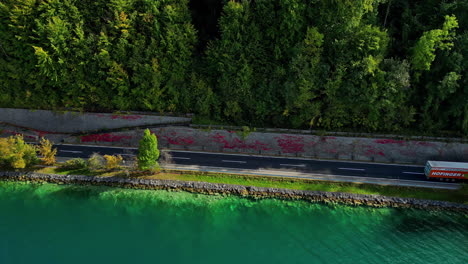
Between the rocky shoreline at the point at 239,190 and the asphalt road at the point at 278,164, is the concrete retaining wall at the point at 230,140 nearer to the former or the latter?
the asphalt road at the point at 278,164

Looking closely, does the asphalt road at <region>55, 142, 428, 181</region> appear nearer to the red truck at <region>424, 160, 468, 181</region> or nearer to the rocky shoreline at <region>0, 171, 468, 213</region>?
the red truck at <region>424, 160, 468, 181</region>

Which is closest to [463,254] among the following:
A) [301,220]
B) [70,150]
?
[301,220]

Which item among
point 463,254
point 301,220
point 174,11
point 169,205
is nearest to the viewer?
point 463,254

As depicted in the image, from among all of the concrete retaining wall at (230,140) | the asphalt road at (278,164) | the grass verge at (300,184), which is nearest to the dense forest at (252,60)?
the concrete retaining wall at (230,140)

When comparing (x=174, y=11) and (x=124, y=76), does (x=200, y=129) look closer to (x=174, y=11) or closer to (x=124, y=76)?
(x=124, y=76)

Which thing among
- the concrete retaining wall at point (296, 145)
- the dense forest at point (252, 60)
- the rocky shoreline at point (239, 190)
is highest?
the dense forest at point (252, 60)

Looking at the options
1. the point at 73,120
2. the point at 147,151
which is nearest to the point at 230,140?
the point at 147,151

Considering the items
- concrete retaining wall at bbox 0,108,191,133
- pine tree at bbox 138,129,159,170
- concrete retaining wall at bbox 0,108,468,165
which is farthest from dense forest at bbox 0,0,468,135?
pine tree at bbox 138,129,159,170
